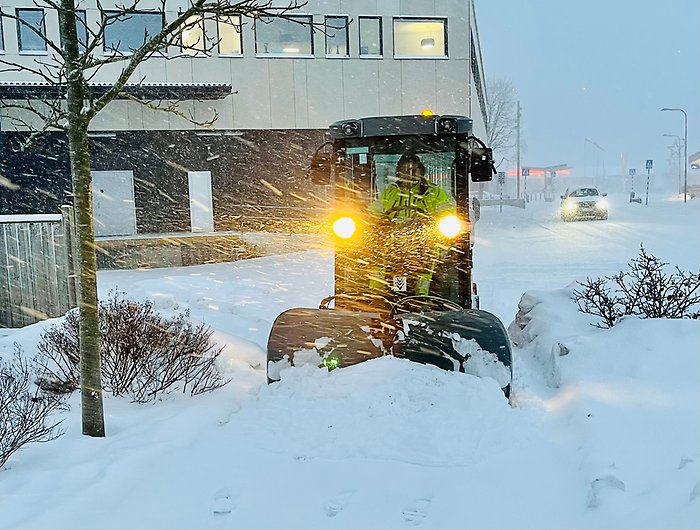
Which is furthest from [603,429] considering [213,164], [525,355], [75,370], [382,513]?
[213,164]

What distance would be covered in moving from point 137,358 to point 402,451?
98.8 inches

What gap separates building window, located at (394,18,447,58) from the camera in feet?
65.2

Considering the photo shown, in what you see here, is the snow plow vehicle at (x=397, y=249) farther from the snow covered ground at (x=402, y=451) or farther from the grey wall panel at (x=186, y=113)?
the grey wall panel at (x=186, y=113)

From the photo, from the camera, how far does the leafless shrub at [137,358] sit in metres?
5.33

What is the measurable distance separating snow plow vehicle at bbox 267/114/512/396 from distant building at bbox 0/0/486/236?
13.9 meters

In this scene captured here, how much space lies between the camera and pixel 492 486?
150 inches

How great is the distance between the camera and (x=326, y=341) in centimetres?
521

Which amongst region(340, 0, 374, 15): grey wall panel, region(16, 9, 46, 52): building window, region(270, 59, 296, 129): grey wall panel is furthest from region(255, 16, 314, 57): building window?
region(16, 9, 46, 52): building window

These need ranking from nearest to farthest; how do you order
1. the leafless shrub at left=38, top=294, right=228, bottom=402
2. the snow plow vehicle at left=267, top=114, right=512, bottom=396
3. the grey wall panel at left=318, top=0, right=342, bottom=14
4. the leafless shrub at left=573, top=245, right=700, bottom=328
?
the snow plow vehicle at left=267, top=114, right=512, bottom=396 → the leafless shrub at left=38, top=294, right=228, bottom=402 → the leafless shrub at left=573, top=245, right=700, bottom=328 → the grey wall panel at left=318, top=0, right=342, bottom=14

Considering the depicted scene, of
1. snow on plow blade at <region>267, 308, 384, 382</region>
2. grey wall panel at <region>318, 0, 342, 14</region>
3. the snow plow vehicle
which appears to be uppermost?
grey wall panel at <region>318, 0, 342, 14</region>

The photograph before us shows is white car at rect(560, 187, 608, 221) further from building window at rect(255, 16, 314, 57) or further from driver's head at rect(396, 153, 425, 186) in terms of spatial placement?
driver's head at rect(396, 153, 425, 186)

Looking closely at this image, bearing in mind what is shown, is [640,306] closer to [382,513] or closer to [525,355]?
[525,355]

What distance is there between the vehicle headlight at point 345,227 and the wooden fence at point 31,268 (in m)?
4.26

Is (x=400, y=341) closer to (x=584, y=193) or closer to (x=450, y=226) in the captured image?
(x=450, y=226)
